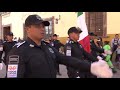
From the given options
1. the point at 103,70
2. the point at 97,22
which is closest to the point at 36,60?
the point at 103,70

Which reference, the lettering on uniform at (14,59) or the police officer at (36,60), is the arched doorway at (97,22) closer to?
the police officer at (36,60)

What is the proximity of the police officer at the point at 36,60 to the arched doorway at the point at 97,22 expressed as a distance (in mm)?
14721

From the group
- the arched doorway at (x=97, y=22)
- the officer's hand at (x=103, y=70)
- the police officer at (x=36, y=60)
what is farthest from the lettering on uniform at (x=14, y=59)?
the arched doorway at (x=97, y=22)

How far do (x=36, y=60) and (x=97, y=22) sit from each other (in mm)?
15963

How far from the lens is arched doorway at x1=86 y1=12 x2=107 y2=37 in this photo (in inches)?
726

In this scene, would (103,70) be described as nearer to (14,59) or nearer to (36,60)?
(36,60)

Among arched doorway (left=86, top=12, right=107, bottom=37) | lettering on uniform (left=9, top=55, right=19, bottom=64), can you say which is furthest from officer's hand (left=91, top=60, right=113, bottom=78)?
arched doorway (left=86, top=12, right=107, bottom=37)

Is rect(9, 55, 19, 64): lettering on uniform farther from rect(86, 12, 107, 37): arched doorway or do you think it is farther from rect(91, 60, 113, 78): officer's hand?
rect(86, 12, 107, 37): arched doorway

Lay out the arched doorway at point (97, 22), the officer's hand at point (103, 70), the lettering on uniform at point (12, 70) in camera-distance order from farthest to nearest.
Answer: the arched doorway at point (97, 22) → the lettering on uniform at point (12, 70) → the officer's hand at point (103, 70)

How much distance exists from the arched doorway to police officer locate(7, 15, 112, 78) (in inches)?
580

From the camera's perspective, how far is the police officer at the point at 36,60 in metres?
3.47

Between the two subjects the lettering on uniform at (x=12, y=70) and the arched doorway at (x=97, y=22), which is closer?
the lettering on uniform at (x=12, y=70)

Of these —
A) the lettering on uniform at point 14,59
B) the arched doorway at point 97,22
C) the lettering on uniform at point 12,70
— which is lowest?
the lettering on uniform at point 12,70

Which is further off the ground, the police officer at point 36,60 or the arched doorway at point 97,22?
the arched doorway at point 97,22
